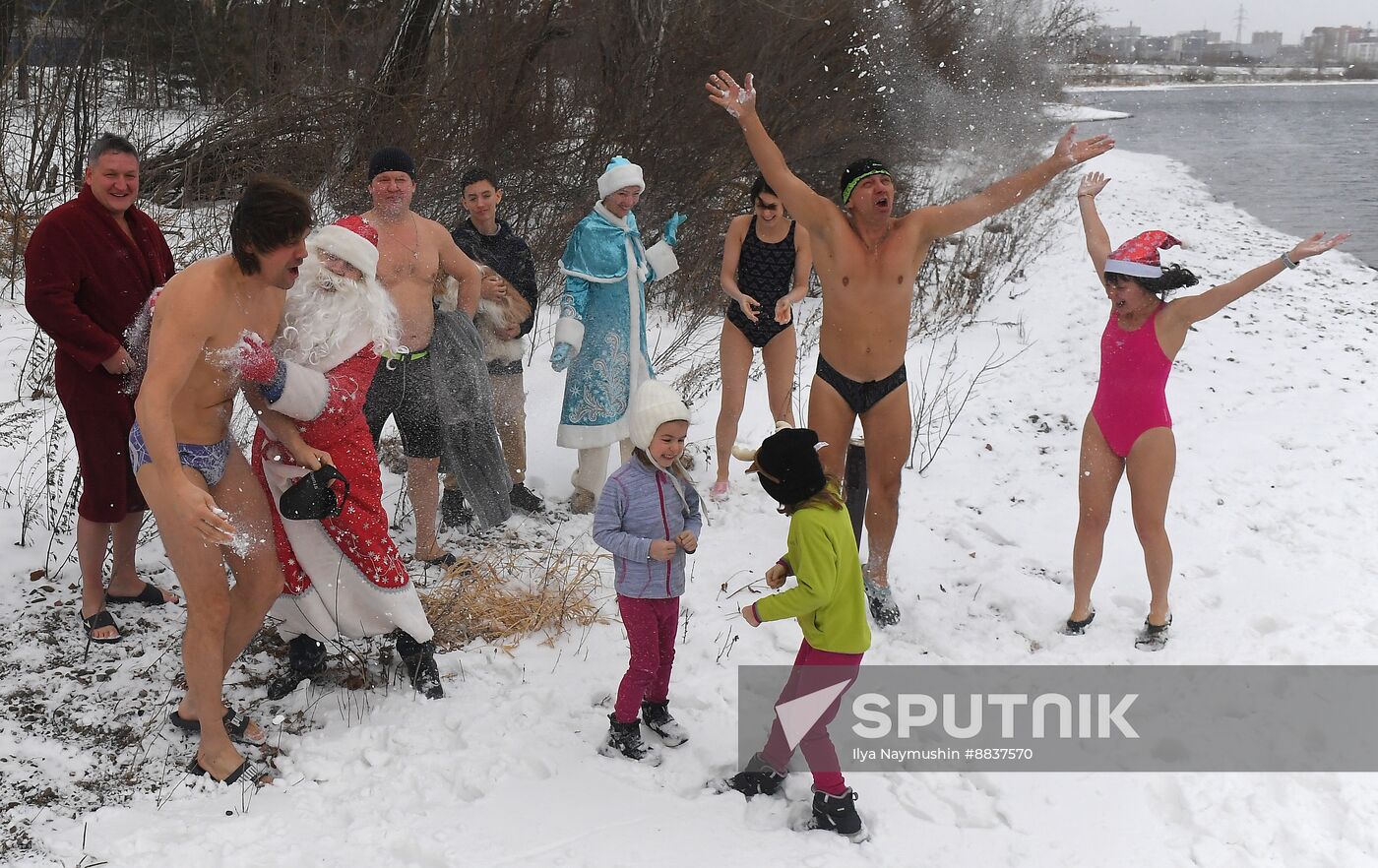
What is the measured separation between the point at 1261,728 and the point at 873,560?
63.6 inches

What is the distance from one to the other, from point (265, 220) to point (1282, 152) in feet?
113

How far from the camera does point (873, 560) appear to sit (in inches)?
181

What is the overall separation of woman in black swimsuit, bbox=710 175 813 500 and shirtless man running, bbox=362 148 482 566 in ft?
4.68

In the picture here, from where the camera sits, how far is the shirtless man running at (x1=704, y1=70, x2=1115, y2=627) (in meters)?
4.13

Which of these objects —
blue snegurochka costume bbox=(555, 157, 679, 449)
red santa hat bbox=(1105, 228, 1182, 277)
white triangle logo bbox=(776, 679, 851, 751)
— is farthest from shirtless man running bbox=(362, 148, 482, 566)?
red santa hat bbox=(1105, 228, 1182, 277)

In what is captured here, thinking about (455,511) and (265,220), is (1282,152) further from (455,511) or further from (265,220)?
(265,220)

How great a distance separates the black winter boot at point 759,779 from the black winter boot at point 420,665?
3.77 feet

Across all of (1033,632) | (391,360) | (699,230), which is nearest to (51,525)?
(391,360)

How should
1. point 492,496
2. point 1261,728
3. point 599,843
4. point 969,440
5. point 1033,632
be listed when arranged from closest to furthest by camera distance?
point 599,843, point 1261,728, point 1033,632, point 492,496, point 969,440

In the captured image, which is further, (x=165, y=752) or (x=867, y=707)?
(x=867, y=707)

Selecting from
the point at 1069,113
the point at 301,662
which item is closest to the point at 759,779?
the point at 301,662

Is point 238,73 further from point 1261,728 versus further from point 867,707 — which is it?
point 1261,728

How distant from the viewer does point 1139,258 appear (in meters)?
4.08

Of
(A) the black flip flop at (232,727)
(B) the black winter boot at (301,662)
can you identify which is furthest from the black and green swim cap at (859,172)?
(A) the black flip flop at (232,727)
